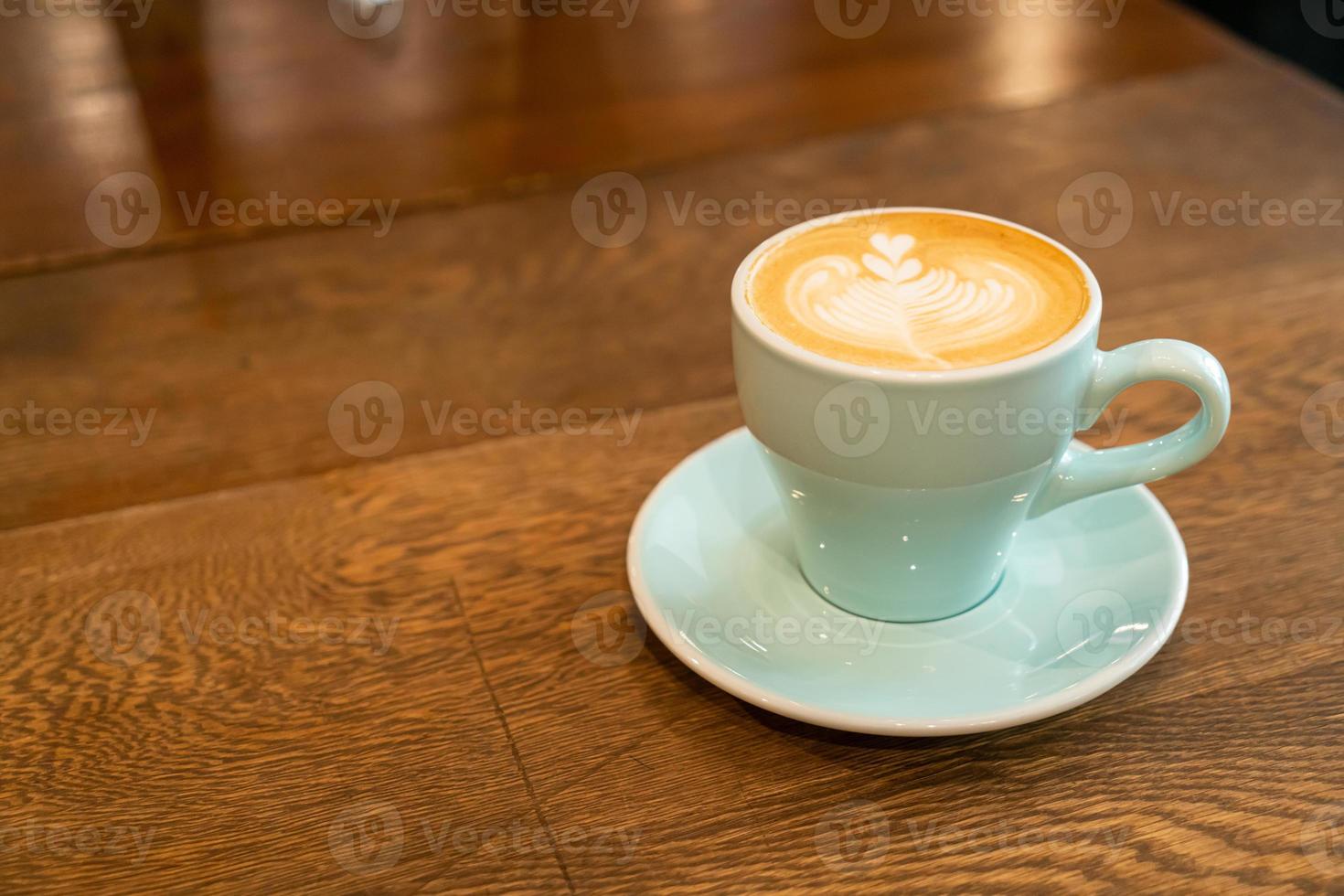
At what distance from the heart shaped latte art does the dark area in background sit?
1.82 metres

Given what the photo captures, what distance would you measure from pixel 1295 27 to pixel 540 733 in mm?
2203

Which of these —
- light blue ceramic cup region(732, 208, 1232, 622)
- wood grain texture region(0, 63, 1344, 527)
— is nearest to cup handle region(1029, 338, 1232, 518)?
light blue ceramic cup region(732, 208, 1232, 622)

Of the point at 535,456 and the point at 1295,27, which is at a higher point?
the point at 535,456

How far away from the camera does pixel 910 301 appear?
63cm

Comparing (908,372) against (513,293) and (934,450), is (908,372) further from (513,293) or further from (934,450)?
(513,293)

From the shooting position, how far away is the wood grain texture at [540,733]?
53 centimetres

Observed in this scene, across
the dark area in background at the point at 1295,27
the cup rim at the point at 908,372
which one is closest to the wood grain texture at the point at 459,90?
the cup rim at the point at 908,372

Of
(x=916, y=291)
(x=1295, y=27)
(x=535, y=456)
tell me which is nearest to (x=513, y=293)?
(x=535, y=456)

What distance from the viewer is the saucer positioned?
568mm

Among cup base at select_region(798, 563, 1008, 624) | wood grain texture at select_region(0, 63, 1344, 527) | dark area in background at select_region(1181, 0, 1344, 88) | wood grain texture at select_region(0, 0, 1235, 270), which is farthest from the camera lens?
dark area in background at select_region(1181, 0, 1344, 88)

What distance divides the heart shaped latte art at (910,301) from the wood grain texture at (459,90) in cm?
53

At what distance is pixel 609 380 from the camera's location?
34.2 inches

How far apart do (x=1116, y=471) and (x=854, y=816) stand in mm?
227

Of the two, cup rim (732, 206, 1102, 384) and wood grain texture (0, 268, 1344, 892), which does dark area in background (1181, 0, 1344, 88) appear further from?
cup rim (732, 206, 1102, 384)
